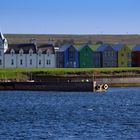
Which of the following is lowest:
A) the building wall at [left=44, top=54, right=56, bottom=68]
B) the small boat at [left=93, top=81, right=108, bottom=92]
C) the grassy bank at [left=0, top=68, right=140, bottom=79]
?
the small boat at [left=93, top=81, right=108, bottom=92]

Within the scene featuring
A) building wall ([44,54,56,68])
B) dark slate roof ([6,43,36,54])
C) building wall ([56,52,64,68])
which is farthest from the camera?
building wall ([56,52,64,68])

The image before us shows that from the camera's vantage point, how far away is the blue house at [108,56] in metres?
164

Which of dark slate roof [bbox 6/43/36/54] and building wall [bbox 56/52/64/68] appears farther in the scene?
building wall [bbox 56/52/64/68]

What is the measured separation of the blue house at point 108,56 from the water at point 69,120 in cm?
7155

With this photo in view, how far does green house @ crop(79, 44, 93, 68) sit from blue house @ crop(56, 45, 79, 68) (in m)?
1.14

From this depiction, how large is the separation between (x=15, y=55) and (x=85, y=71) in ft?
62.2

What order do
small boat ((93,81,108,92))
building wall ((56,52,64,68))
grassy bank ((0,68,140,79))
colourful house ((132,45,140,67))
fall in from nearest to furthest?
small boat ((93,81,108,92))
grassy bank ((0,68,140,79))
building wall ((56,52,64,68))
colourful house ((132,45,140,67))

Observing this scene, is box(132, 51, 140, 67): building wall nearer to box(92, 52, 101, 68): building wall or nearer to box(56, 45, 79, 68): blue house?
box(92, 52, 101, 68): building wall

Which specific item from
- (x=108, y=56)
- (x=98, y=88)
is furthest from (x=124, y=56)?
(x=98, y=88)

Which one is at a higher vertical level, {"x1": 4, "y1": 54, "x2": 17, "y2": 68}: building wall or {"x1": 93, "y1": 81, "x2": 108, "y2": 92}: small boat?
{"x1": 4, "y1": 54, "x2": 17, "y2": 68}: building wall

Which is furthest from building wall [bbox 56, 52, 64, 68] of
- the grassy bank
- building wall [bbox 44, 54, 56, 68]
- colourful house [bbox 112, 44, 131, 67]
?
the grassy bank

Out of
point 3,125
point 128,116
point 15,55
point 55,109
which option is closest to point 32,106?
point 55,109

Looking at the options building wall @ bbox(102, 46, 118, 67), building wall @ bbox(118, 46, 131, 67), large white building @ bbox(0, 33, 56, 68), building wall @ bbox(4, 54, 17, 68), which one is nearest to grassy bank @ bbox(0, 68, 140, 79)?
building wall @ bbox(4, 54, 17, 68)

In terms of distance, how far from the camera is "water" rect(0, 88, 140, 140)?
173 ft
